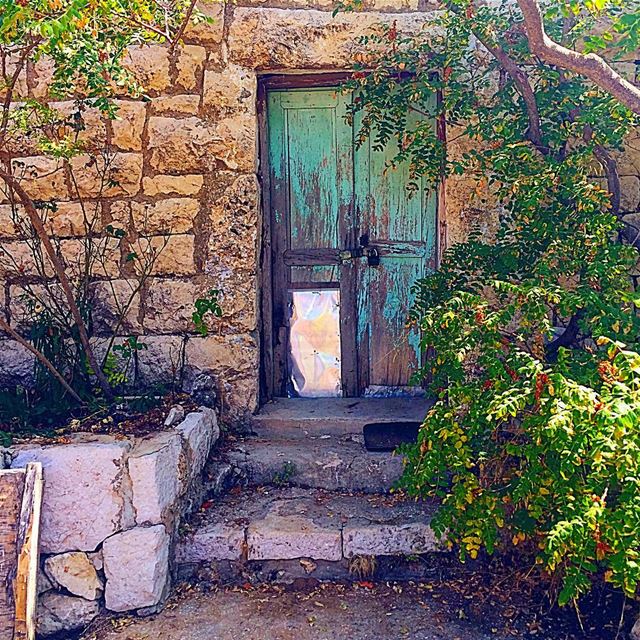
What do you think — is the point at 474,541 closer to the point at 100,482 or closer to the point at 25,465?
the point at 100,482

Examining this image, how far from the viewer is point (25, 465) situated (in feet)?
9.70

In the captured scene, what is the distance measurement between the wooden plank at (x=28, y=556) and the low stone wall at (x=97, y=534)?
0.09 metres

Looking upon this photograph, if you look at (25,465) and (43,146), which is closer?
(25,465)

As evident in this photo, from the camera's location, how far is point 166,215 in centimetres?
389

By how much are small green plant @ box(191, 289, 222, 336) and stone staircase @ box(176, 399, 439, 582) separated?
0.60 m

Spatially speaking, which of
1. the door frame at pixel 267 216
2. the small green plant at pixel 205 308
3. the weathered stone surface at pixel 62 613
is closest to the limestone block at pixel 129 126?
the door frame at pixel 267 216

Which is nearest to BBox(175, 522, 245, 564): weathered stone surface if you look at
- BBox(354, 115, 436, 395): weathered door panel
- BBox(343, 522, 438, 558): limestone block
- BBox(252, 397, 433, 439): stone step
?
BBox(343, 522, 438, 558): limestone block

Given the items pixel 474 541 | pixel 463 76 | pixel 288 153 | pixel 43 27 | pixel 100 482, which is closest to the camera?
pixel 43 27

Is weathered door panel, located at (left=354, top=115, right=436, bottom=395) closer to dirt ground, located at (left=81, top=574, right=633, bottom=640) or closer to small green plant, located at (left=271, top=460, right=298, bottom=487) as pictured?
small green plant, located at (left=271, top=460, right=298, bottom=487)

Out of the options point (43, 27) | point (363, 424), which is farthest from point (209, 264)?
point (43, 27)

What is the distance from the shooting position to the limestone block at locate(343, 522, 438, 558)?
3.12 m

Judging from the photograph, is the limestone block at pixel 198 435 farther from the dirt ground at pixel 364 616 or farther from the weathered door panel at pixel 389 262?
the weathered door panel at pixel 389 262

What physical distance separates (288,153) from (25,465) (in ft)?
7.32

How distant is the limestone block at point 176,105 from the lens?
12.6 ft
